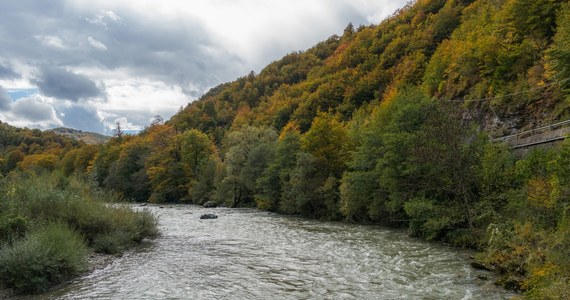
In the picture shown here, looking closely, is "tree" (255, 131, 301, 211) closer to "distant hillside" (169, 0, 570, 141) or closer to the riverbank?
"distant hillside" (169, 0, 570, 141)

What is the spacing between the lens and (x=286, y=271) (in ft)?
60.6

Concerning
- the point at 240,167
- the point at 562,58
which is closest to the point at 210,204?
the point at 240,167

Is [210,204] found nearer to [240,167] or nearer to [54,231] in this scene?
[240,167]

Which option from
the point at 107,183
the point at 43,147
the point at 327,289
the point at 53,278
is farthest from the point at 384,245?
the point at 43,147

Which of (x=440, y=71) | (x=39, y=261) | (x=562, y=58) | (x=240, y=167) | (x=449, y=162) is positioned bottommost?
(x=39, y=261)

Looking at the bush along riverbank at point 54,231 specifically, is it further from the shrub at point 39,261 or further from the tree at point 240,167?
the tree at point 240,167

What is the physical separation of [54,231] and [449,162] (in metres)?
22.2

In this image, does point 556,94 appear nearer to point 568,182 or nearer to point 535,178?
point 535,178

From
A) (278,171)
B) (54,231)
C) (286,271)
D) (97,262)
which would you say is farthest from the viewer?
(278,171)

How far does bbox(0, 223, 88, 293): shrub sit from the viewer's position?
1424 cm

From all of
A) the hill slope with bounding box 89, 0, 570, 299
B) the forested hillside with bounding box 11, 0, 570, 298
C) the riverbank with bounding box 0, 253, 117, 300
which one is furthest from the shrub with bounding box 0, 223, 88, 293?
the forested hillside with bounding box 11, 0, 570, 298

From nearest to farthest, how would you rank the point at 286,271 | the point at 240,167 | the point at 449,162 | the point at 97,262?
1. the point at 286,271
2. the point at 97,262
3. the point at 449,162
4. the point at 240,167

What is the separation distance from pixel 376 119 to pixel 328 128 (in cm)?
860

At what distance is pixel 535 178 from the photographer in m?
21.0
